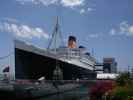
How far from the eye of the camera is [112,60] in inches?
6732

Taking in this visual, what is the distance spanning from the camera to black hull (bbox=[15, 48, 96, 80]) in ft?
219

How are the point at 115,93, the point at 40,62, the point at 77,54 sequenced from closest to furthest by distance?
the point at 115,93 → the point at 40,62 → the point at 77,54

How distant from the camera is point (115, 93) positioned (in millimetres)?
18297

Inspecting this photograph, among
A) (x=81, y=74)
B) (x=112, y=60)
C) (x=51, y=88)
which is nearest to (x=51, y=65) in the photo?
(x=81, y=74)

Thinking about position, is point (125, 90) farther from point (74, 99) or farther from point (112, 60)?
point (112, 60)

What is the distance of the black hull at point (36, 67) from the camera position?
219ft

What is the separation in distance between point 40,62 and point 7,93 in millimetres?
38479

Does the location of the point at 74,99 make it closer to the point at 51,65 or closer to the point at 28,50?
the point at 28,50

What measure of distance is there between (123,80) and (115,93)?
8.30 metres

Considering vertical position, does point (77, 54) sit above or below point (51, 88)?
above

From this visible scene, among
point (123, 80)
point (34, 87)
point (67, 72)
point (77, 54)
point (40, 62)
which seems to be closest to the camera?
point (123, 80)

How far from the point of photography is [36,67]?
241 feet

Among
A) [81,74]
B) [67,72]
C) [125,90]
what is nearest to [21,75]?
[67,72]

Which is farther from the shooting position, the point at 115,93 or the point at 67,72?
the point at 67,72
